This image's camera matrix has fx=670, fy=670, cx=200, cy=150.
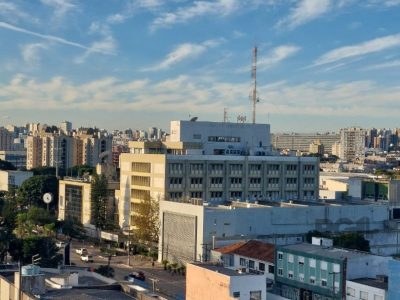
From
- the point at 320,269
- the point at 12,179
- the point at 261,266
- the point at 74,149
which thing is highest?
the point at 74,149

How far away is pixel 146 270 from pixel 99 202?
2097cm

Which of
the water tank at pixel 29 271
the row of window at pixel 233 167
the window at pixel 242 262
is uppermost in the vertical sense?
the row of window at pixel 233 167

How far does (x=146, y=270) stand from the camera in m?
54.1

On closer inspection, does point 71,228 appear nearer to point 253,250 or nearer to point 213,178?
point 213,178

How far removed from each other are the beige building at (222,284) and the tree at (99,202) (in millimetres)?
42451

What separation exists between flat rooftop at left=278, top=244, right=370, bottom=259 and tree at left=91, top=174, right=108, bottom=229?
1476 inches

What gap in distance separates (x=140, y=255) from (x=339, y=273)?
2950 centimetres

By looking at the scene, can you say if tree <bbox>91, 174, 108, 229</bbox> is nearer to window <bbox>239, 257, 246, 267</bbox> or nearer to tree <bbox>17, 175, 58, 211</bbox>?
tree <bbox>17, 175, 58, 211</bbox>

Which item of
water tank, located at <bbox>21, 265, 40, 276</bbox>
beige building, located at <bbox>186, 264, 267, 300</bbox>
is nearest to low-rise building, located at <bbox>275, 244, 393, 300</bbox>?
beige building, located at <bbox>186, 264, 267, 300</bbox>

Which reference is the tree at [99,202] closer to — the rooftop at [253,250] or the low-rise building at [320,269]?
the rooftop at [253,250]

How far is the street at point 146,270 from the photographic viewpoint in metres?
46.3

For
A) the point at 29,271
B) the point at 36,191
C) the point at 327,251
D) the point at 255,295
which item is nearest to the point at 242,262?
the point at 327,251

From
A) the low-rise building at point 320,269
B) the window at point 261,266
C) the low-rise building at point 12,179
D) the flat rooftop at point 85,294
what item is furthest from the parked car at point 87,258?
the low-rise building at point 12,179

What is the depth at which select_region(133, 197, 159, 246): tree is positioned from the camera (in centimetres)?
6100
